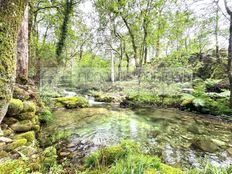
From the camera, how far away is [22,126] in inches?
176

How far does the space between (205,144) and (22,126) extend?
4.66 m

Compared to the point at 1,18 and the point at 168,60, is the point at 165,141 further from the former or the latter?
the point at 168,60

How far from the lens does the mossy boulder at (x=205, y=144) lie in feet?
14.7

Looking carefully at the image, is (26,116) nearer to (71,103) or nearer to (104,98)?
(71,103)

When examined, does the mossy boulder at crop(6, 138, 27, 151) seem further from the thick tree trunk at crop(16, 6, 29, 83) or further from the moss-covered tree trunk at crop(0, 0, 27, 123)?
the thick tree trunk at crop(16, 6, 29, 83)

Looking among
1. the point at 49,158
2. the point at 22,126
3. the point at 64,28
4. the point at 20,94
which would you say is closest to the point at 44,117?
the point at 20,94

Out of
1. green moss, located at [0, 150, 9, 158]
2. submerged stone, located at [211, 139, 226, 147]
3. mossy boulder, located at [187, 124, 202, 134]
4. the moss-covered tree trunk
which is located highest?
the moss-covered tree trunk

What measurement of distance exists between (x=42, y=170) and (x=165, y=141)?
328 centimetres

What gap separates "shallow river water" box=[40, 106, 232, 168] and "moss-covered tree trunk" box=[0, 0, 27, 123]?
2174 millimetres

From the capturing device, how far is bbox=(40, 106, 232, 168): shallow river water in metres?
3.98

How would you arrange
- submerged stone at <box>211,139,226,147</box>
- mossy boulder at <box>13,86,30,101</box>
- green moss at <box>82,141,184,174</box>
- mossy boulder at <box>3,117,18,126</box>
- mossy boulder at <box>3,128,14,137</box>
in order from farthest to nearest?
1. mossy boulder at <box>13,86,30,101</box>
2. submerged stone at <box>211,139,226,147</box>
3. mossy boulder at <box>3,117,18,126</box>
4. mossy boulder at <box>3,128,14,137</box>
5. green moss at <box>82,141,184,174</box>

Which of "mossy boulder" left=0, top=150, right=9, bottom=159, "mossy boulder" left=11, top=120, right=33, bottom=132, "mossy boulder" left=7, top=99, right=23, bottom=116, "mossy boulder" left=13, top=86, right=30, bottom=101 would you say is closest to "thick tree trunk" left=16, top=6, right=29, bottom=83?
"mossy boulder" left=13, top=86, right=30, bottom=101

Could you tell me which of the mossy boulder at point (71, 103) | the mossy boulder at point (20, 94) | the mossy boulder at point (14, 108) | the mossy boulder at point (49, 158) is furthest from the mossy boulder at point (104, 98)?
the mossy boulder at point (49, 158)

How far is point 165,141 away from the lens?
4973mm
